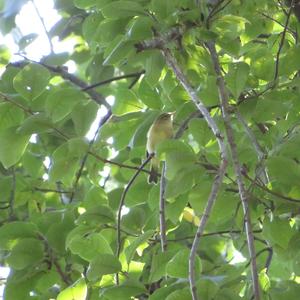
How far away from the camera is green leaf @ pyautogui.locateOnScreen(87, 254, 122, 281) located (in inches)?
70.4

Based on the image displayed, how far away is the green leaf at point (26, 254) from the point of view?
196 cm

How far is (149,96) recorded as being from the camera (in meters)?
2.20

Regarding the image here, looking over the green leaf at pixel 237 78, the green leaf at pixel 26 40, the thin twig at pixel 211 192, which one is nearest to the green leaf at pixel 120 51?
the thin twig at pixel 211 192

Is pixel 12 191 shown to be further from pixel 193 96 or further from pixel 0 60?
pixel 193 96

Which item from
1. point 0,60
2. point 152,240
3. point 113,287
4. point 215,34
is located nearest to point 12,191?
point 0,60

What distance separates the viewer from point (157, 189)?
2.08m

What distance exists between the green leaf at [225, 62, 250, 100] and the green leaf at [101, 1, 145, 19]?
0.27 metres

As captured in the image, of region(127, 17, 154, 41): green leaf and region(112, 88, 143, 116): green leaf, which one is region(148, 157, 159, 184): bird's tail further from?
region(127, 17, 154, 41): green leaf

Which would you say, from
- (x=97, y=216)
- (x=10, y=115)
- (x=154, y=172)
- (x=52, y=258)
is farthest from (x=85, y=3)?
(x=52, y=258)

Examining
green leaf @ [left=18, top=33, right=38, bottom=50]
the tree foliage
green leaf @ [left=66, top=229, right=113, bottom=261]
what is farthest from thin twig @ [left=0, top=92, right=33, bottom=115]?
green leaf @ [left=18, top=33, right=38, bottom=50]

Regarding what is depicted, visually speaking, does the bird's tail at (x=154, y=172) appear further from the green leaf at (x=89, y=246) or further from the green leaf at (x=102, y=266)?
the green leaf at (x=102, y=266)

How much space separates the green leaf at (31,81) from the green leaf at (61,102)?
0.05 metres

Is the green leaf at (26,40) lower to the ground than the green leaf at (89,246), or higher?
higher

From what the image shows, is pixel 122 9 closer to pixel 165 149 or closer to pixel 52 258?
pixel 165 149
